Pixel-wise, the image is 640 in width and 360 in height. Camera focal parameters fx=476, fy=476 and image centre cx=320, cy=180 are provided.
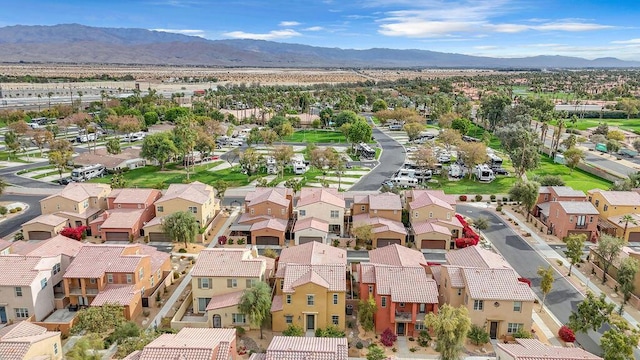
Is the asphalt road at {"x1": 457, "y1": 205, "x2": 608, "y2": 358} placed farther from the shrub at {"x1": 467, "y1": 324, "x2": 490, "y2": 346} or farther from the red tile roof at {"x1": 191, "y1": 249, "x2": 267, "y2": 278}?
the red tile roof at {"x1": 191, "y1": 249, "x2": 267, "y2": 278}

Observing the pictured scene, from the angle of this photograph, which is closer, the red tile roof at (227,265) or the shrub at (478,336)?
the shrub at (478,336)

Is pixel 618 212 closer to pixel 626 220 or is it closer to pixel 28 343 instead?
pixel 626 220

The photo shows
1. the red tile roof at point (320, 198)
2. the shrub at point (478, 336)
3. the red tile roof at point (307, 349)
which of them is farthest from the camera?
the red tile roof at point (320, 198)

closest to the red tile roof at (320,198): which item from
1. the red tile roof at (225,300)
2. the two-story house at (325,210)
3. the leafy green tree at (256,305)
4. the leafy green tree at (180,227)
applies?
the two-story house at (325,210)

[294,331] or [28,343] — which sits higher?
[28,343]

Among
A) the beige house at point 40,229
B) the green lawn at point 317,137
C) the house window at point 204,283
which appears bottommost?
the beige house at point 40,229

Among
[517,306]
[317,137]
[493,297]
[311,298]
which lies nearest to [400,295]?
[311,298]

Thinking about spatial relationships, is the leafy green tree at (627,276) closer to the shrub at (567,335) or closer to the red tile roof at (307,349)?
the shrub at (567,335)
